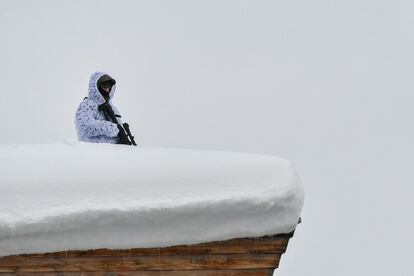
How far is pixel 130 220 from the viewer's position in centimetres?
485

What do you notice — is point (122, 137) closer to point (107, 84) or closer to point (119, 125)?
point (119, 125)

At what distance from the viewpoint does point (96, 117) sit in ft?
21.1

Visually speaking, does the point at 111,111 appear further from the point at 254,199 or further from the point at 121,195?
the point at 254,199

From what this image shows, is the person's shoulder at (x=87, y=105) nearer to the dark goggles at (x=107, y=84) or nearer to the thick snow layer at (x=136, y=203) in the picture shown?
the dark goggles at (x=107, y=84)

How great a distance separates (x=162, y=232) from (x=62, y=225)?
2.64ft

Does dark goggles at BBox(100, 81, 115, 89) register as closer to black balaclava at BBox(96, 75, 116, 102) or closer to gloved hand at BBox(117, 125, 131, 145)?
black balaclava at BBox(96, 75, 116, 102)

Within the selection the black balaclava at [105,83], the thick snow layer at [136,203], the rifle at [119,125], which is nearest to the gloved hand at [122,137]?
the rifle at [119,125]

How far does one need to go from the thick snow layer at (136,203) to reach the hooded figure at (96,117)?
1.16 meters

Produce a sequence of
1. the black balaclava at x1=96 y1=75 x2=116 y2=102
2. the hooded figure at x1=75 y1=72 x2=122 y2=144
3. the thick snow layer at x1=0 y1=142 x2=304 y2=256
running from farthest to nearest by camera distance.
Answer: the black balaclava at x1=96 y1=75 x2=116 y2=102
the hooded figure at x1=75 y1=72 x2=122 y2=144
the thick snow layer at x1=0 y1=142 x2=304 y2=256

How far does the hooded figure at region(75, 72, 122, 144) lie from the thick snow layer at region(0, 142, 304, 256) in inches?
45.8

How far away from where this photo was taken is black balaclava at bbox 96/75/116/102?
6.68 meters

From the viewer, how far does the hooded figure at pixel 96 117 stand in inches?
245

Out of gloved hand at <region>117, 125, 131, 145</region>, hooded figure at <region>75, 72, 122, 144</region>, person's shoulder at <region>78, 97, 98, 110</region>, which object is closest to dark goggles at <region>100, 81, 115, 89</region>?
hooded figure at <region>75, 72, 122, 144</region>

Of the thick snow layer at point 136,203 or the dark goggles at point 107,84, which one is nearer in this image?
the thick snow layer at point 136,203
